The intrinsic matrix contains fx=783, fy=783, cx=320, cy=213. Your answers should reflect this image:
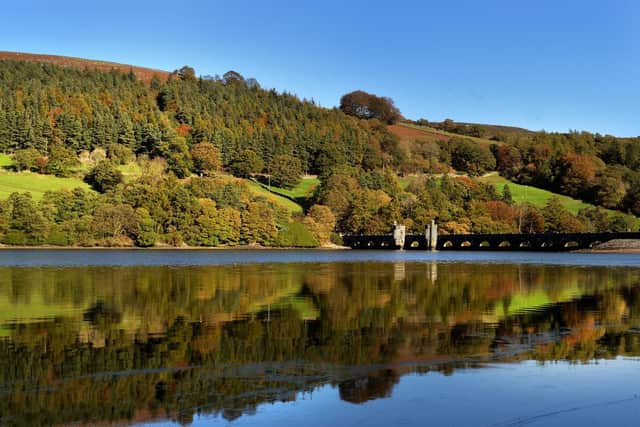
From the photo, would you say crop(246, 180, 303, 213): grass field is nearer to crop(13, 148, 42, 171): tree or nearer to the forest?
the forest

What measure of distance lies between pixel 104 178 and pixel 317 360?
130719 millimetres

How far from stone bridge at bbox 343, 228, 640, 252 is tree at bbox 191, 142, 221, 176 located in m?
39.2

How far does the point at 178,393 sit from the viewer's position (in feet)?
48.5

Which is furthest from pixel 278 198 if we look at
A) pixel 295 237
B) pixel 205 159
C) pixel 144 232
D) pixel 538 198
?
pixel 538 198

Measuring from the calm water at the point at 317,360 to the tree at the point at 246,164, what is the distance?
15247 centimetres

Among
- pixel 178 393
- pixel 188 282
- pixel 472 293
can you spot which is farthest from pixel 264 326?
pixel 188 282

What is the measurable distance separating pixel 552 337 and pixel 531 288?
66.3 ft

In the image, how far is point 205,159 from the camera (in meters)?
176

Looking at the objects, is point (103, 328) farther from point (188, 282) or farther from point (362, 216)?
point (362, 216)

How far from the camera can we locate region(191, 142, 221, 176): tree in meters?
177

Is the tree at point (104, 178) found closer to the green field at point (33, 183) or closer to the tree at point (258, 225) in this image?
the green field at point (33, 183)

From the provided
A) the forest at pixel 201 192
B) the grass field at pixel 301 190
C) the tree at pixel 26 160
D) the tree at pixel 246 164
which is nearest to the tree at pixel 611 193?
the forest at pixel 201 192

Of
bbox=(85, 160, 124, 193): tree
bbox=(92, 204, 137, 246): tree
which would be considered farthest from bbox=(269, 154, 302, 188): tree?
bbox=(92, 204, 137, 246): tree

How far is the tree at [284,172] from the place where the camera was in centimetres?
18525
